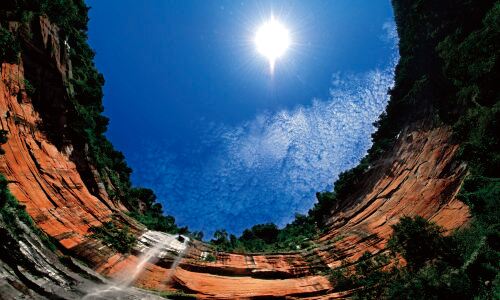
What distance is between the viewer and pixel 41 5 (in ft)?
88.1

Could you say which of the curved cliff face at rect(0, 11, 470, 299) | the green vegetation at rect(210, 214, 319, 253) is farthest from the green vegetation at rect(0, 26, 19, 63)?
the green vegetation at rect(210, 214, 319, 253)

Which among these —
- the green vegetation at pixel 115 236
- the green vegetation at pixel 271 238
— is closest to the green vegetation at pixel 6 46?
the green vegetation at pixel 115 236

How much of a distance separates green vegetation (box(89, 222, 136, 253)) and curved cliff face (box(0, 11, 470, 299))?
A: 1.96ft

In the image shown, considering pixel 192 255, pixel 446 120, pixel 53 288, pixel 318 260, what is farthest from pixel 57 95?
pixel 446 120

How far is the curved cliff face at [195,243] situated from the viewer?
1884 centimetres

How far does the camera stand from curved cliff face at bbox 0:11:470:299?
1884cm

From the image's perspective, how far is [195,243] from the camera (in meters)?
27.6

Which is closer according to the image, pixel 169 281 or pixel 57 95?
pixel 169 281

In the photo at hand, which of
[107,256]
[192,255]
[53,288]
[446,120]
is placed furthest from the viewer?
[446,120]

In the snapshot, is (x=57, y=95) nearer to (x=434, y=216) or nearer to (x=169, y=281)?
(x=169, y=281)

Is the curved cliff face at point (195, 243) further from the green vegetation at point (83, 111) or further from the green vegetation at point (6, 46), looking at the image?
the green vegetation at point (6, 46)

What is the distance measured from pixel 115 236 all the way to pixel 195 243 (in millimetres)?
7824

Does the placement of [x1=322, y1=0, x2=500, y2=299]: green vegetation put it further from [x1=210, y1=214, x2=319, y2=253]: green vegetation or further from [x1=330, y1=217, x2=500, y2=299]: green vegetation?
[x1=210, y1=214, x2=319, y2=253]: green vegetation

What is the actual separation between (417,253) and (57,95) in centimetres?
3077
